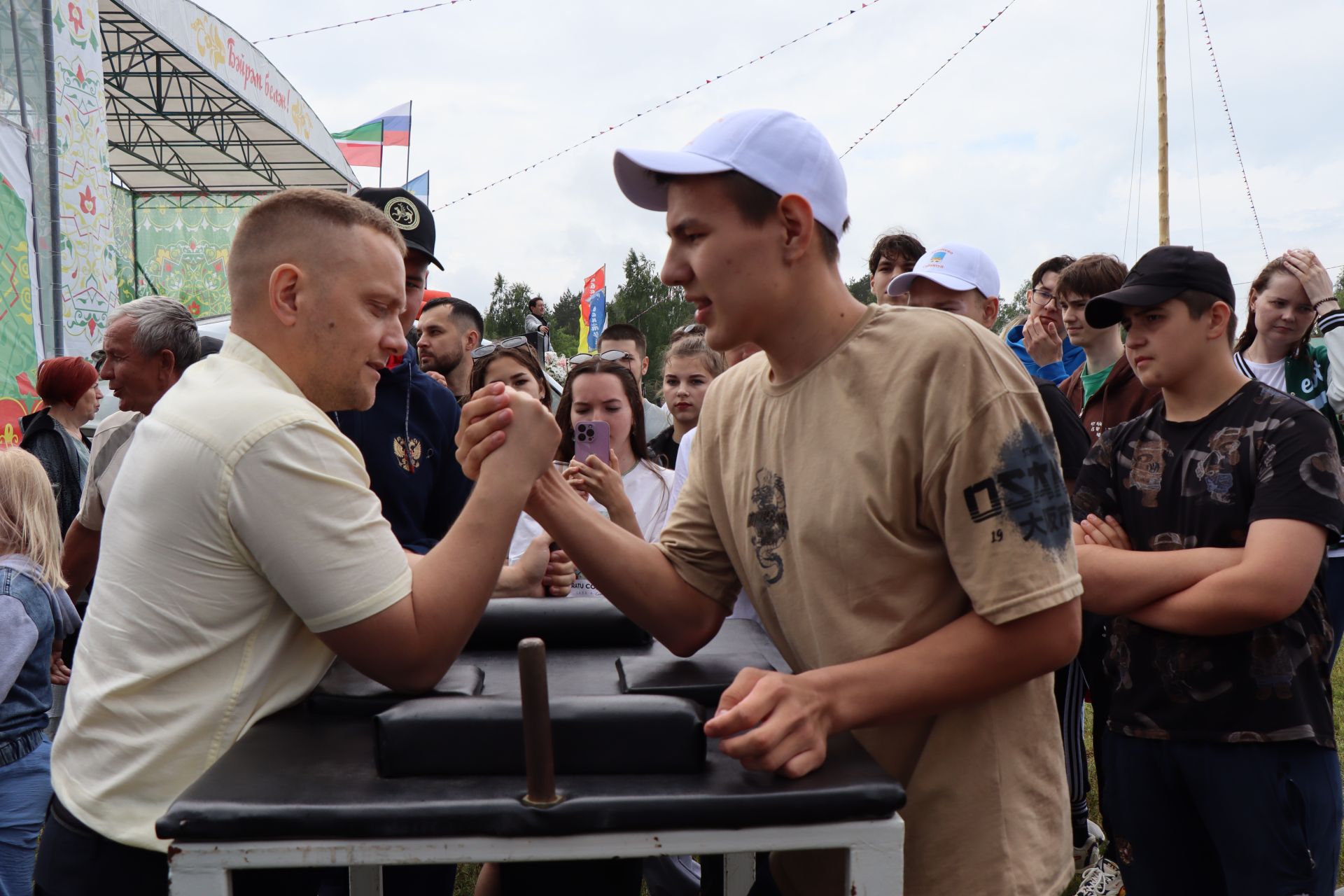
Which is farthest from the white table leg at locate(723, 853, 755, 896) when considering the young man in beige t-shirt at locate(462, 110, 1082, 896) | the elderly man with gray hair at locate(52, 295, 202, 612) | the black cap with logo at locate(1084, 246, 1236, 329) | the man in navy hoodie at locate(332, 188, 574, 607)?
the elderly man with gray hair at locate(52, 295, 202, 612)

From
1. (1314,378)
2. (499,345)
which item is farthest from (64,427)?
(1314,378)

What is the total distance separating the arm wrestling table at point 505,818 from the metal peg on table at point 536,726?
18mm

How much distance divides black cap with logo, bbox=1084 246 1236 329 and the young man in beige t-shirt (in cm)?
116

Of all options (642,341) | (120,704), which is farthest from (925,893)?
(642,341)

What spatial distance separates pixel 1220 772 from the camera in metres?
2.19

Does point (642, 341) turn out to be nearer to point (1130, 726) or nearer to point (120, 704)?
point (1130, 726)

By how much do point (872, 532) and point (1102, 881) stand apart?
8.62ft

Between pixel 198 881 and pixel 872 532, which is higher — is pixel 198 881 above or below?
below

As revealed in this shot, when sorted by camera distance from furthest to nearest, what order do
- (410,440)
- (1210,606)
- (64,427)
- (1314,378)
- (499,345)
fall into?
(64,427) → (499,345) → (1314,378) → (410,440) → (1210,606)

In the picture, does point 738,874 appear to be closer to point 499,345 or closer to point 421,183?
point 499,345

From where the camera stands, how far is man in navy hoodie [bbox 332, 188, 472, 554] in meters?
2.74

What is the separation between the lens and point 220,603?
1.40 meters

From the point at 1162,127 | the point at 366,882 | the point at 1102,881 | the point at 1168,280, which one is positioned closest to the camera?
the point at 366,882

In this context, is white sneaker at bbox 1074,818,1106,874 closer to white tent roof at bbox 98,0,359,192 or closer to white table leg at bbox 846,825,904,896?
white table leg at bbox 846,825,904,896
